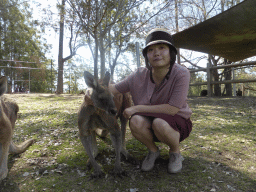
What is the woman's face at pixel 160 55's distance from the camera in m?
2.03

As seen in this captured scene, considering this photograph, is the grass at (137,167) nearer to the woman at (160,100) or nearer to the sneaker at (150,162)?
the sneaker at (150,162)

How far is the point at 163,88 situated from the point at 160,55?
1.25ft

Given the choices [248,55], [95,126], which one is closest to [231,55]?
[248,55]

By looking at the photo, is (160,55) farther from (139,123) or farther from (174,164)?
(174,164)

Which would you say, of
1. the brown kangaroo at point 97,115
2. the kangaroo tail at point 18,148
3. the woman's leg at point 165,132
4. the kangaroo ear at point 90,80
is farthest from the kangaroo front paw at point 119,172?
the kangaroo tail at point 18,148

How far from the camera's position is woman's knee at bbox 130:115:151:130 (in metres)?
2.15

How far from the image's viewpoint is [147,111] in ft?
6.89

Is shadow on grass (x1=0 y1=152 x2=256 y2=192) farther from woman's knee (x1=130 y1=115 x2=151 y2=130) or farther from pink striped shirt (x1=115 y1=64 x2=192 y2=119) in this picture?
pink striped shirt (x1=115 y1=64 x2=192 y2=119)

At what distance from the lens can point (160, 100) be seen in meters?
2.21

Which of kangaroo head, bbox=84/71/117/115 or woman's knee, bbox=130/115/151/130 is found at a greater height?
kangaroo head, bbox=84/71/117/115

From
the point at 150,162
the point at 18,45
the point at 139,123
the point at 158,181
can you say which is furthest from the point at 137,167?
the point at 18,45

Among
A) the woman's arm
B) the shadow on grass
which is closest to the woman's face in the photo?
the woman's arm

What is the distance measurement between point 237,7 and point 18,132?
4.47 metres

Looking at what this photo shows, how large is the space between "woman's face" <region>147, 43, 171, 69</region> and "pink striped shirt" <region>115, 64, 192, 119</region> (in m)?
0.17
